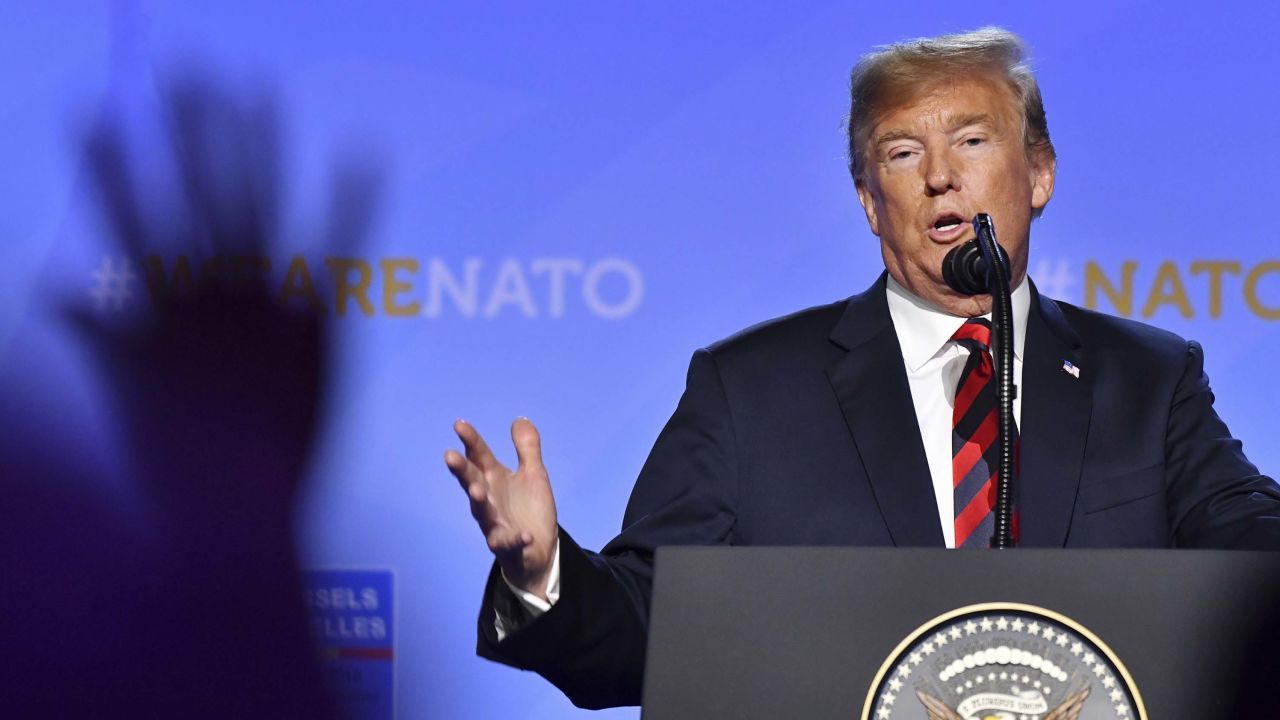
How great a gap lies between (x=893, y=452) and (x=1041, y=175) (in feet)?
1.60

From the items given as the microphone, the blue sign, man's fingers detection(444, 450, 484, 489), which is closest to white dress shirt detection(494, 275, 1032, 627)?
the microphone

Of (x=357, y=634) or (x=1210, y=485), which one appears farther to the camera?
(x=357, y=634)

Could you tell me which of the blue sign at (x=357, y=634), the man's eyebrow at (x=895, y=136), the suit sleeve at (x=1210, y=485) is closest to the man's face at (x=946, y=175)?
the man's eyebrow at (x=895, y=136)

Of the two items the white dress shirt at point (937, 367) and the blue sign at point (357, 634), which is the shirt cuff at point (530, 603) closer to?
the white dress shirt at point (937, 367)

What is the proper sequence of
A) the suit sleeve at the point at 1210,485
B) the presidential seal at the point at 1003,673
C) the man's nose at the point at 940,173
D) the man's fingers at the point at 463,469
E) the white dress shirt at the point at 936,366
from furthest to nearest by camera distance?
1. the man's nose at the point at 940,173
2. the white dress shirt at the point at 936,366
3. the suit sleeve at the point at 1210,485
4. the man's fingers at the point at 463,469
5. the presidential seal at the point at 1003,673

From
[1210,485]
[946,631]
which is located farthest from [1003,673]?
[1210,485]

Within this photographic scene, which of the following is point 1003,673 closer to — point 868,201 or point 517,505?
point 517,505

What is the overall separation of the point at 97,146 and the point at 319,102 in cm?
41

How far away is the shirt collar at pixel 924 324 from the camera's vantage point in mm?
1729

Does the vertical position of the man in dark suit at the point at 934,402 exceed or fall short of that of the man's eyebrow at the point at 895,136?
it falls short

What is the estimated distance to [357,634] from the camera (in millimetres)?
2441

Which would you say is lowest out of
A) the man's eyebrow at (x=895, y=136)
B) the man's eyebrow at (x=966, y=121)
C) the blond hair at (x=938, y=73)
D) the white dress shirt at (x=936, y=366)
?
the white dress shirt at (x=936, y=366)

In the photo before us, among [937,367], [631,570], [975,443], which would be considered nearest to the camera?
[631,570]

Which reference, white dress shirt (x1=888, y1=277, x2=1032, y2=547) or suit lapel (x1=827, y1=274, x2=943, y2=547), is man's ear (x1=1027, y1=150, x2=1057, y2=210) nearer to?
white dress shirt (x1=888, y1=277, x2=1032, y2=547)
